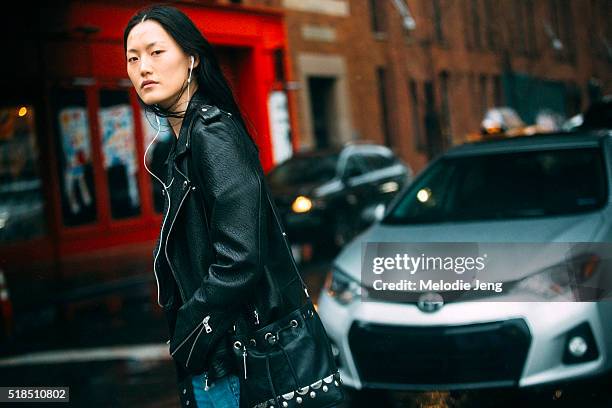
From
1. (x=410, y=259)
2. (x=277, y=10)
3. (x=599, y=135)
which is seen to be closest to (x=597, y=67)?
(x=599, y=135)

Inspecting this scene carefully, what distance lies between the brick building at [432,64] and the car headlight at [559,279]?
3.58 meters

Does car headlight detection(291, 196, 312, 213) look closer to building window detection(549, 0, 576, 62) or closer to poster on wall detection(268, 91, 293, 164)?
building window detection(549, 0, 576, 62)

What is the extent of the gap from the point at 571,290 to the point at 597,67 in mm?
5590

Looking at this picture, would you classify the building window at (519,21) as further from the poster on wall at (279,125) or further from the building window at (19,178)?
the poster on wall at (279,125)

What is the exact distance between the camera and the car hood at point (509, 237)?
4402 mm

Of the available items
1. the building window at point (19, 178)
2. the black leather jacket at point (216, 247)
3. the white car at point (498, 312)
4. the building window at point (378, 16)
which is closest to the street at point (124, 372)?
the white car at point (498, 312)

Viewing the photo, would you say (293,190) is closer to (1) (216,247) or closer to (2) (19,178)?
(2) (19,178)

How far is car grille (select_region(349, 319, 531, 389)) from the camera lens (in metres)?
4.27

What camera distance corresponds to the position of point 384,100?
1889 cm

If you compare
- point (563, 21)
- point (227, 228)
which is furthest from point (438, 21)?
point (227, 228)

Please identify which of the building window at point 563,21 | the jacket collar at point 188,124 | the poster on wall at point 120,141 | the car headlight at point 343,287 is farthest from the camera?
the poster on wall at point 120,141

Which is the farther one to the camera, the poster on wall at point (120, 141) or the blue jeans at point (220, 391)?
the poster on wall at point (120, 141)

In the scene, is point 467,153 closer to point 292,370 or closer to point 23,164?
point 292,370

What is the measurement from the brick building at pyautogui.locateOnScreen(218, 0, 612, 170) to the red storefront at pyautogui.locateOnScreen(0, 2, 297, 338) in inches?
118
